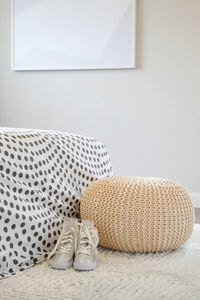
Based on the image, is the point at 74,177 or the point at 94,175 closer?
the point at 74,177

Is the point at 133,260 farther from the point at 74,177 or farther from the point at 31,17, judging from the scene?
the point at 31,17

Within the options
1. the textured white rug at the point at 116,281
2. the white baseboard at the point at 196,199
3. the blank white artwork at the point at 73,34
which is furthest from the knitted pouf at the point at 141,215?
the blank white artwork at the point at 73,34

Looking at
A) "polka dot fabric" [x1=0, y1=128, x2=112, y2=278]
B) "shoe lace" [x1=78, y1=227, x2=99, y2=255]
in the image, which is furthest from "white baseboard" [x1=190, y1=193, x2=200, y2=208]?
"shoe lace" [x1=78, y1=227, x2=99, y2=255]

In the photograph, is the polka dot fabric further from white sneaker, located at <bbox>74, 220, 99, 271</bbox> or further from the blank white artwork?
the blank white artwork

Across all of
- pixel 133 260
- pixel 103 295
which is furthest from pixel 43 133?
pixel 103 295

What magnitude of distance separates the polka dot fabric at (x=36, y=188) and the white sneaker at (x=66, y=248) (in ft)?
0.22

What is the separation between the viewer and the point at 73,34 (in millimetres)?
3688

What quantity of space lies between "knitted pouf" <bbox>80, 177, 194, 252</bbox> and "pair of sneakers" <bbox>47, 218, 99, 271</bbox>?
81 millimetres

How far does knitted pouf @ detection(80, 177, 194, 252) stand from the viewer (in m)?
1.48

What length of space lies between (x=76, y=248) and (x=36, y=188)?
0.82 ft

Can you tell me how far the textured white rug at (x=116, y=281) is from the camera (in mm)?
1144

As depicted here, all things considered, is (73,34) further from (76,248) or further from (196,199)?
(76,248)

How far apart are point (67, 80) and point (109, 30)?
0.55 metres

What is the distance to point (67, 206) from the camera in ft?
5.47
